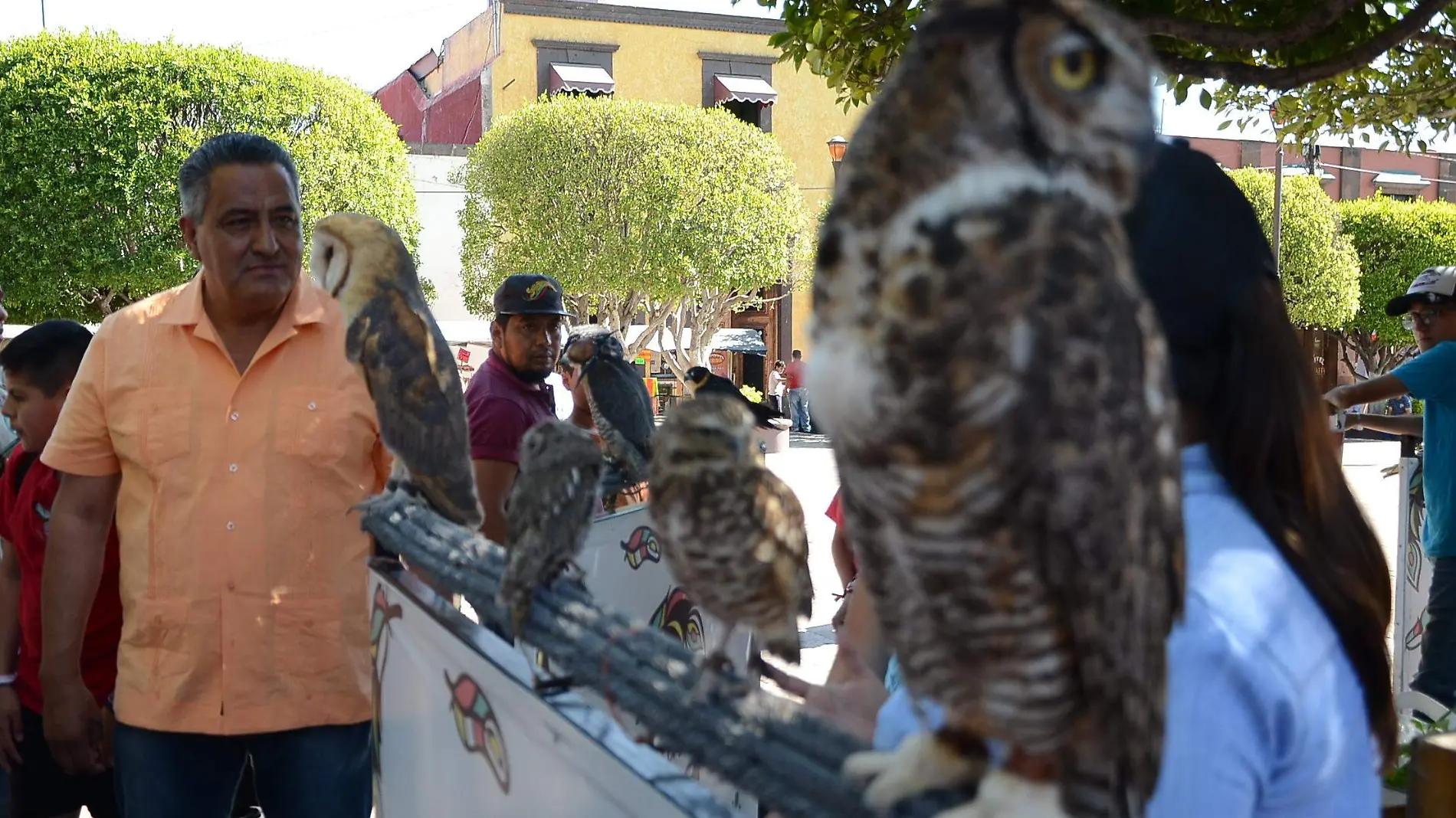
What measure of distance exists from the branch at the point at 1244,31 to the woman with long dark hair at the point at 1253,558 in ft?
8.21

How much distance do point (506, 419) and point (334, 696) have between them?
1677mm

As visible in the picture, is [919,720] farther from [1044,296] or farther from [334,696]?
[334,696]

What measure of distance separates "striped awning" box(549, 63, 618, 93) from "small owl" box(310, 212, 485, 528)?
87.9 ft

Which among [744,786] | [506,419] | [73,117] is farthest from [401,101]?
[744,786]

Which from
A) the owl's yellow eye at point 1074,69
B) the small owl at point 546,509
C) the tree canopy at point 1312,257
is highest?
the tree canopy at point 1312,257

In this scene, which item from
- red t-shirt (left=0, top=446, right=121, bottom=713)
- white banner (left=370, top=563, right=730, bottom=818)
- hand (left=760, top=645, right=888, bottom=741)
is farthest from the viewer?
red t-shirt (left=0, top=446, right=121, bottom=713)

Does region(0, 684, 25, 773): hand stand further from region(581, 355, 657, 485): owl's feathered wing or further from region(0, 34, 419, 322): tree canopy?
region(0, 34, 419, 322): tree canopy

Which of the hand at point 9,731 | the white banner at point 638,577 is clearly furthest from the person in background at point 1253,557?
the hand at point 9,731

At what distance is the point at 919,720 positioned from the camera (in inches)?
41.9

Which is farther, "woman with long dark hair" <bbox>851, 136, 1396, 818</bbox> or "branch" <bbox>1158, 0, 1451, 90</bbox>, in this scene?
"branch" <bbox>1158, 0, 1451, 90</bbox>

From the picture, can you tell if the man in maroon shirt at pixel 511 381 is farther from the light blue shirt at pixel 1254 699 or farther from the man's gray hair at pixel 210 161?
the light blue shirt at pixel 1254 699

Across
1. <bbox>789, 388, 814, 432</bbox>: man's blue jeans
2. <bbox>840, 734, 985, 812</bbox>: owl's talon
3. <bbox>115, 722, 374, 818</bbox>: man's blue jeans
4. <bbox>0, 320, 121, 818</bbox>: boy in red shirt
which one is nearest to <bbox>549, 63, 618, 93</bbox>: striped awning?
<bbox>789, 388, 814, 432</bbox>: man's blue jeans

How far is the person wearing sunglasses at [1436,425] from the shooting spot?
14.0 feet

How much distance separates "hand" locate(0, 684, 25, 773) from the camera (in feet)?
10.5
